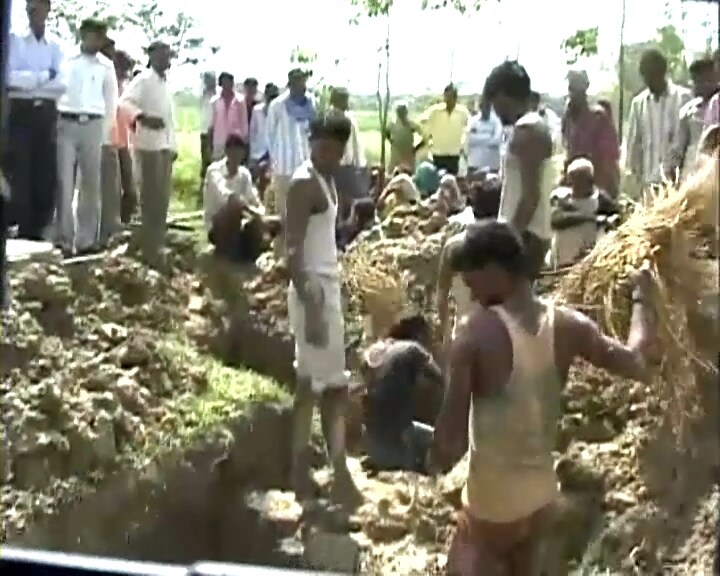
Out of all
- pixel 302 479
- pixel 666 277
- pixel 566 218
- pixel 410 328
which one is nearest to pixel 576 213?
pixel 566 218

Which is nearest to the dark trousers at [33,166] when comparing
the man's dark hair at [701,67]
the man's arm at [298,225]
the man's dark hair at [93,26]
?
the man's dark hair at [93,26]

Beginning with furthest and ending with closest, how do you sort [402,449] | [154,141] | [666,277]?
[154,141] → [402,449] → [666,277]

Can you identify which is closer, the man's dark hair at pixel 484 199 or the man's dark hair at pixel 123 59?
the man's dark hair at pixel 484 199

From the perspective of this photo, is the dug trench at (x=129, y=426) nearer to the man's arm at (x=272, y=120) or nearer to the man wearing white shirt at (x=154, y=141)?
the man wearing white shirt at (x=154, y=141)

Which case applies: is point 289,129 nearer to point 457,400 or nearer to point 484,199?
point 484,199

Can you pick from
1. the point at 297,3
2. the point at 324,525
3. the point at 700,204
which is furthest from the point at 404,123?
the point at 324,525

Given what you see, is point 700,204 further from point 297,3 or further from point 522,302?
point 297,3
